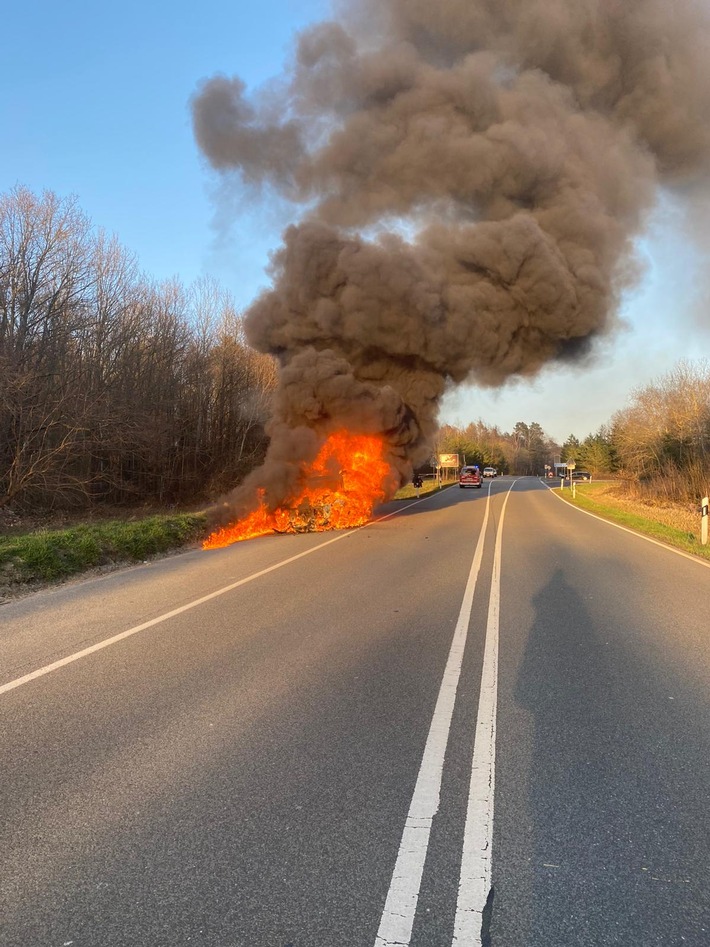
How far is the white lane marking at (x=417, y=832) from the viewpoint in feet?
6.85


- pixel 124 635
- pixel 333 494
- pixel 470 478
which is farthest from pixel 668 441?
pixel 124 635

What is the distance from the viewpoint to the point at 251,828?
8.68 ft

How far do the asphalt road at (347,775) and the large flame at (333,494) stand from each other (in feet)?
29.3

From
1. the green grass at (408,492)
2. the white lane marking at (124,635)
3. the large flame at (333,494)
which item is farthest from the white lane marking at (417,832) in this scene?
the green grass at (408,492)

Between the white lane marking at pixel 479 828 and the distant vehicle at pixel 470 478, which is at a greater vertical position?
the distant vehicle at pixel 470 478

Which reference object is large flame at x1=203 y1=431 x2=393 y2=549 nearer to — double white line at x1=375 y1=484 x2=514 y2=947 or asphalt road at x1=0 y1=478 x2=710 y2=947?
asphalt road at x1=0 y1=478 x2=710 y2=947

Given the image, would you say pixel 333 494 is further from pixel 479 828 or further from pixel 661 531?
pixel 479 828

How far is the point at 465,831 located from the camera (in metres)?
2.65

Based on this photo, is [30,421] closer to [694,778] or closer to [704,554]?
[704,554]

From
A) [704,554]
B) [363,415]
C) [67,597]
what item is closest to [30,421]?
[363,415]

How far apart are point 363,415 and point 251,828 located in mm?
14786

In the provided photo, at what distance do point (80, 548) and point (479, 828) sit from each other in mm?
8919

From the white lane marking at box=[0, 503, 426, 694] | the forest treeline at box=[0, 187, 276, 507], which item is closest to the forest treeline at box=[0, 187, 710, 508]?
the forest treeline at box=[0, 187, 276, 507]

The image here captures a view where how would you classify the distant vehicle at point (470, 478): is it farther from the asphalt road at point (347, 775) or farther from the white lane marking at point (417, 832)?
the white lane marking at point (417, 832)
